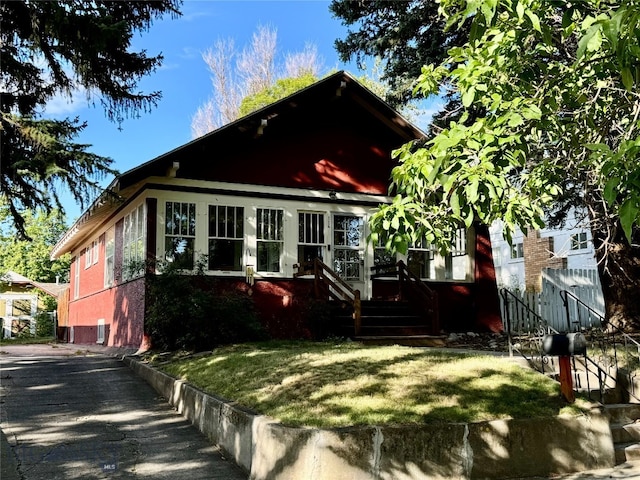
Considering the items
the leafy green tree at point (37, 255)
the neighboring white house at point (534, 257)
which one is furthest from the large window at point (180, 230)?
the leafy green tree at point (37, 255)

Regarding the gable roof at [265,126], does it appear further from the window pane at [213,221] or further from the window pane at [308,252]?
the window pane at [308,252]

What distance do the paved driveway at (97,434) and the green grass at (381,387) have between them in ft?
2.12

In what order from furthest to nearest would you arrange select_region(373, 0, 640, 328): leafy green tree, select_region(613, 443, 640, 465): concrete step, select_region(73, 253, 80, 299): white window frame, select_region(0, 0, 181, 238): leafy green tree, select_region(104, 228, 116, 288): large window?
select_region(73, 253, 80, 299): white window frame
select_region(104, 228, 116, 288): large window
select_region(0, 0, 181, 238): leafy green tree
select_region(613, 443, 640, 465): concrete step
select_region(373, 0, 640, 328): leafy green tree

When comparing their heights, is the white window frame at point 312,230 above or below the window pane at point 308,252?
above

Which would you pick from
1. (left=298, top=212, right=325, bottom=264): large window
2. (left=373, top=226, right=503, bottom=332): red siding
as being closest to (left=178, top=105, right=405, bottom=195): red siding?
(left=298, top=212, right=325, bottom=264): large window

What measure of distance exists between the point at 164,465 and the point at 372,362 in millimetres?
2805

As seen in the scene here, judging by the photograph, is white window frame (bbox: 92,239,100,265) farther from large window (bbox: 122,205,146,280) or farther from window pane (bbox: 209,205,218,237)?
window pane (bbox: 209,205,218,237)

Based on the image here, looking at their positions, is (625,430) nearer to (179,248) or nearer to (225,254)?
(225,254)

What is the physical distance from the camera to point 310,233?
13.7 meters

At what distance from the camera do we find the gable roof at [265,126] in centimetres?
1167

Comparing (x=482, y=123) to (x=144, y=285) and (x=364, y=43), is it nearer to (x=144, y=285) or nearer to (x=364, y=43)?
(x=144, y=285)

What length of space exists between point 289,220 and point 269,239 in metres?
0.68

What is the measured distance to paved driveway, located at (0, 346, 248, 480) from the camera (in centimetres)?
502

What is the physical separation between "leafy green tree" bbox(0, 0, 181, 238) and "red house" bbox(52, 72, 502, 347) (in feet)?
4.06
